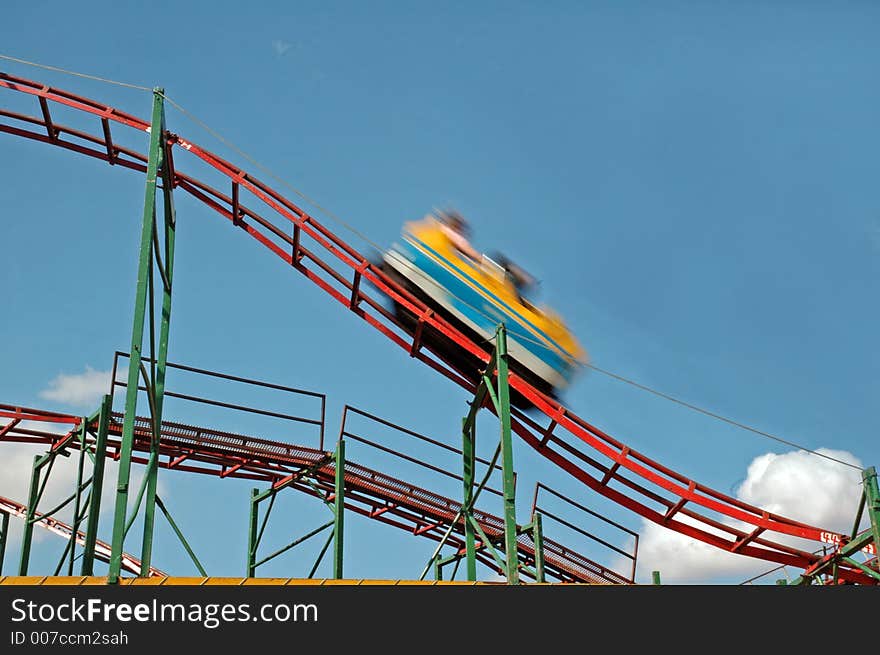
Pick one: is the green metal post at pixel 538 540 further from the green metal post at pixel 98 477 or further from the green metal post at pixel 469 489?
the green metal post at pixel 98 477

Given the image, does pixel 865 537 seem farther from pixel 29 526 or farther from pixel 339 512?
pixel 29 526

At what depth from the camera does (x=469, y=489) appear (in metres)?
13.1

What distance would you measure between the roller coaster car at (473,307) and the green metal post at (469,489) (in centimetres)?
135

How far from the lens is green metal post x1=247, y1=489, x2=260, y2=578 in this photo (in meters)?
15.1

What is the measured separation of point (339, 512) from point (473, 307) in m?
3.75

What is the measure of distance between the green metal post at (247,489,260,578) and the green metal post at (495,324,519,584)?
5.56 metres

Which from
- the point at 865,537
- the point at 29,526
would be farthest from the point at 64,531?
the point at 865,537

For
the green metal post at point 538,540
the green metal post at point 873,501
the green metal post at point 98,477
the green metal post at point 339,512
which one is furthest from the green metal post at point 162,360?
the green metal post at point 873,501

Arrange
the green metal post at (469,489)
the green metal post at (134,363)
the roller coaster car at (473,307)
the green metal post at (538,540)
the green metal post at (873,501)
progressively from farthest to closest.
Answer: the green metal post at (538,540)
the roller coaster car at (473,307)
the green metal post at (873,501)
the green metal post at (469,489)
the green metal post at (134,363)

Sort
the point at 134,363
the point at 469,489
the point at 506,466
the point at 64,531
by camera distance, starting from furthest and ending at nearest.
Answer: the point at 64,531 < the point at 469,489 < the point at 506,466 < the point at 134,363

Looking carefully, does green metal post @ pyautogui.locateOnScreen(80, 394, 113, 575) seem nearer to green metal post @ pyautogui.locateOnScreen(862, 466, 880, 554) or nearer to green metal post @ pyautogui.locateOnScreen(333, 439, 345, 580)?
green metal post @ pyautogui.locateOnScreen(333, 439, 345, 580)

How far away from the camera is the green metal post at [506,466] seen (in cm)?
1058
